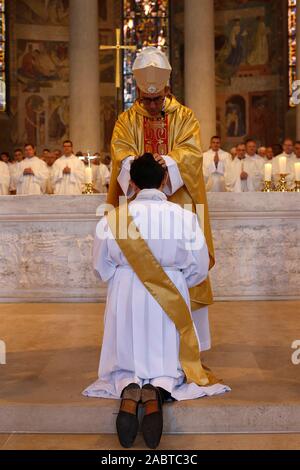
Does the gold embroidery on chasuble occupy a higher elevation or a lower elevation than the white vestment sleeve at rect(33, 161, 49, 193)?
lower

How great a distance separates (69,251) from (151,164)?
4594 millimetres

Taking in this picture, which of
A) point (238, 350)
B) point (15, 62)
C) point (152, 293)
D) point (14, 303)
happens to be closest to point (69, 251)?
point (14, 303)

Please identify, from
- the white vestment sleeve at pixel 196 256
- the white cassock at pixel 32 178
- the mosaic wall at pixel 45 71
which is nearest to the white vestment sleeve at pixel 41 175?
the white cassock at pixel 32 178

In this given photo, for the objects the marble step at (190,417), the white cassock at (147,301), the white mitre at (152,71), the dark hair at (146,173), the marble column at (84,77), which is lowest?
the marble step at (190,417)

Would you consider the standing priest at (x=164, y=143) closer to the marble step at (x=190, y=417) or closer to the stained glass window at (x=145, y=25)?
the marble step at (x=190, y=417)

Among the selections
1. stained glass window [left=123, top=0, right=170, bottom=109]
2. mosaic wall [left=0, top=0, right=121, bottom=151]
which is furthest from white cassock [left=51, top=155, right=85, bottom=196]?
stained glass window [left=123, top=0, right=170, bottom=109]

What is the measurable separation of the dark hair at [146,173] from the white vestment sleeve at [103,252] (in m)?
0.31

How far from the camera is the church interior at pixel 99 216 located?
422 cm

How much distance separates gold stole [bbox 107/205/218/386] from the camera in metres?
4.25

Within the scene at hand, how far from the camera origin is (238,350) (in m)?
5.77

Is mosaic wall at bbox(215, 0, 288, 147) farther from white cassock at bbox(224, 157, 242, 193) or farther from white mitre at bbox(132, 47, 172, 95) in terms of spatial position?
white mitre at bbox(132, 47, 172, 95)

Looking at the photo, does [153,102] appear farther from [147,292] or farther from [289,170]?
[289,170]

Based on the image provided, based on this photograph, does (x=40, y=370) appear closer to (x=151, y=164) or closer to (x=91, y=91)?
(x=151, y=164)

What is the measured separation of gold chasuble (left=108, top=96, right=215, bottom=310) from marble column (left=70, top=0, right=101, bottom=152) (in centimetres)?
1147
